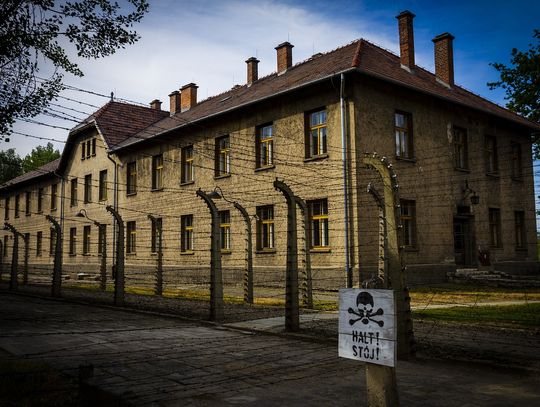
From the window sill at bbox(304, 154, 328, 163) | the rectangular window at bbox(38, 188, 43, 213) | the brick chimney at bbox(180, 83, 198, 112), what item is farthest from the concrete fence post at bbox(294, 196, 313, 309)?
the rectangular window at bbox(38, 188, 43, 213)

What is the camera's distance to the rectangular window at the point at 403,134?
62.2ft

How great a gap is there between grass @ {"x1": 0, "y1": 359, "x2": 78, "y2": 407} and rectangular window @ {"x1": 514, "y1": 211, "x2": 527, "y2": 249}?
23.8 metres

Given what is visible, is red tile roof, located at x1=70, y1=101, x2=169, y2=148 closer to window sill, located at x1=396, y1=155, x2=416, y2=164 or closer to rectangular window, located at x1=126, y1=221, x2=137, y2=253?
rectangular window, located at x1=126, y1=221, x2=137, y2=253

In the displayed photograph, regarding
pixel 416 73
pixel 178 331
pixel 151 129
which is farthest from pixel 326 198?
pixel 151 129

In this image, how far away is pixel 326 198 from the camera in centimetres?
1750

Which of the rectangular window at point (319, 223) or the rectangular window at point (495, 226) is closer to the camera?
the rectangular window at point (319, 223)

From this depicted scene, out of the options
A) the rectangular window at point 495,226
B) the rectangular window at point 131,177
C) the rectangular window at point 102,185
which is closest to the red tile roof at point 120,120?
the rectangular window at point 131,177

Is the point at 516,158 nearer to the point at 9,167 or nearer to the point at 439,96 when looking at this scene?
the point at 439,96

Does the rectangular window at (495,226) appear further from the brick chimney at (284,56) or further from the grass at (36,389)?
the grass at (36,389)

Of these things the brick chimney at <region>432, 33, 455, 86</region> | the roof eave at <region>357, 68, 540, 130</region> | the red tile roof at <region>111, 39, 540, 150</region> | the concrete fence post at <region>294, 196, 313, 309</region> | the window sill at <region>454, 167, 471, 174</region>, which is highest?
the brick chimney at <region>432, 33, 455, 86</region>

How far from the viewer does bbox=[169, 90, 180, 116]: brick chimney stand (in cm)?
3116

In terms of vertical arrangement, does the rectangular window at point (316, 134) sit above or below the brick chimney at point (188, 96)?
below

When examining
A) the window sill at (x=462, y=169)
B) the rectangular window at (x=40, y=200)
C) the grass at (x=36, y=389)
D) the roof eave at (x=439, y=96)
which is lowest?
the grass at (x=36, y=389)

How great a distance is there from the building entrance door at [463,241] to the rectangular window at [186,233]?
39.2 feet
